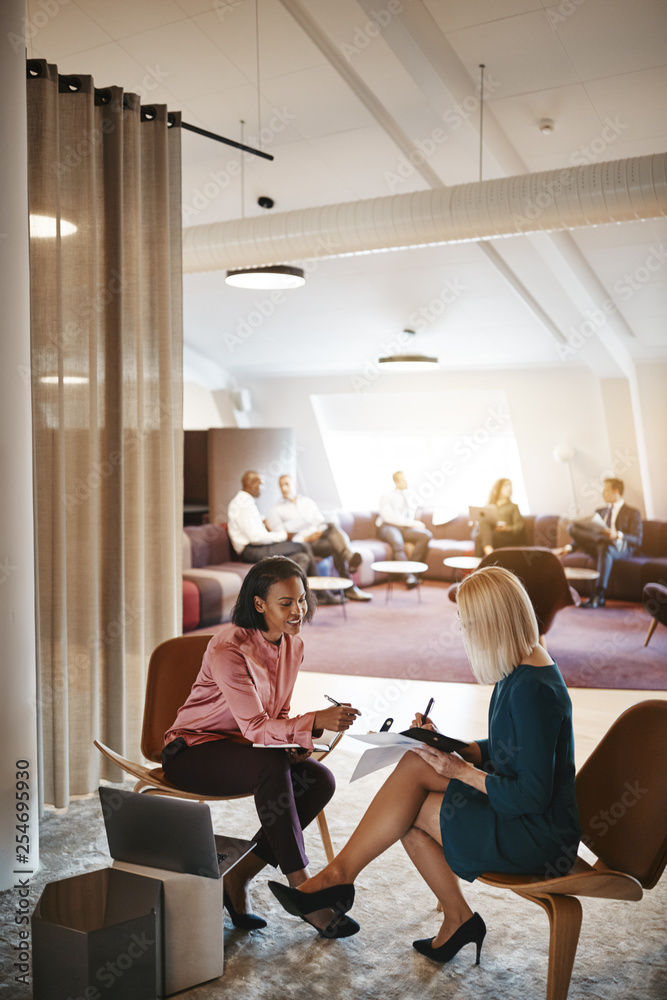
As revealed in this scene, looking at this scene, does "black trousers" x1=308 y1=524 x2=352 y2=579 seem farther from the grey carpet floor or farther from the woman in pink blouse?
the woman in pink blouse

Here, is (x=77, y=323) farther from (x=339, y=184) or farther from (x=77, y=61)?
(x=339, y=184)

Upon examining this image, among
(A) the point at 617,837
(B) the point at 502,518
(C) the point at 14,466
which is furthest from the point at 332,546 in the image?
(A) the point at 617,837

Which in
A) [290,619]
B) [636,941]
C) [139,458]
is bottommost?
[636,941]

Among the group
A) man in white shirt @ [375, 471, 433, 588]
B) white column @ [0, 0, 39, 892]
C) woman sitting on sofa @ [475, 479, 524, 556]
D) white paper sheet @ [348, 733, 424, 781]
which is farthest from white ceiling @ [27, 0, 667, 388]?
white paper sheet @ [348, 733, 424, 781]

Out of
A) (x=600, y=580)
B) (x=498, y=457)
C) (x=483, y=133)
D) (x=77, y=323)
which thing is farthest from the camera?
(x=498, y=457)

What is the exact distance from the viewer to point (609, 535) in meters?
8.73

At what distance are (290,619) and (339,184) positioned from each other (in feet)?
15.3

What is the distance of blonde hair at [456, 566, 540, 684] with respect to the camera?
2271 mm

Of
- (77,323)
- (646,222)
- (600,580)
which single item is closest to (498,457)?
(600,580)

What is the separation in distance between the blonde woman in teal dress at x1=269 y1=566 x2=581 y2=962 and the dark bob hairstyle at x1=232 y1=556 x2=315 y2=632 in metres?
0.67

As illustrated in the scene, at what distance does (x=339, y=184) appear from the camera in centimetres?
646

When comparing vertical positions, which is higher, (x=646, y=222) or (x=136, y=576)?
(x=646, y=222)

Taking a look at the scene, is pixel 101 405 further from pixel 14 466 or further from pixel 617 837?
pixel 617 837

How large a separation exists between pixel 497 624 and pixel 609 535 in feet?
22.6
